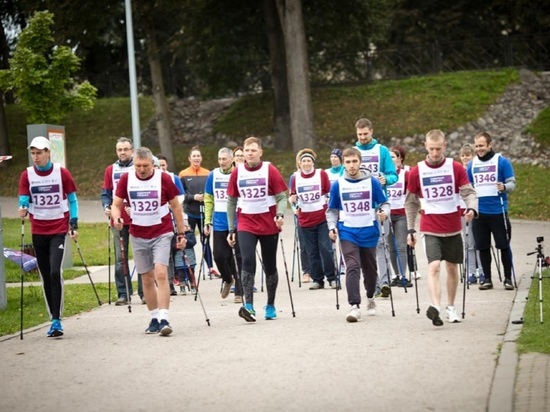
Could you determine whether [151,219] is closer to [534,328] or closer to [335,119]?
[534,328]

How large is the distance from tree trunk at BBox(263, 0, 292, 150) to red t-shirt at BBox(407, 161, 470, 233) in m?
28.5

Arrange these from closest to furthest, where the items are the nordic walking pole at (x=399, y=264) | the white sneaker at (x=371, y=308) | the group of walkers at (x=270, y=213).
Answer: the group of walkers at (x=270, y=213) < the white sneaker at (x=371, y=308) < the nordic walking pole at (x=399, y=264)

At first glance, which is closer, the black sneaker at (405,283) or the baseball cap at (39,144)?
the baseball cap at (39,144)

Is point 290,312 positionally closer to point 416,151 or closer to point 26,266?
point 26,266

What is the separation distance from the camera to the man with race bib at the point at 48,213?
13.4 meters

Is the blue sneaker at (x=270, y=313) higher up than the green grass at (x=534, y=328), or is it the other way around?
the blue sneaker at (x=270, y=313)

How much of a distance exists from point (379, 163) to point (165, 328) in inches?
197

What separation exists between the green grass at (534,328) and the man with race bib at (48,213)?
16.8ft

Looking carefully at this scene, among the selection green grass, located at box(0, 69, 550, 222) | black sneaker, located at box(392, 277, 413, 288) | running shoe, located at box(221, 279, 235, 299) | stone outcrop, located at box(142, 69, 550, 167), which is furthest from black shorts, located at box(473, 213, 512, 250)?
green grass, located at box(0, 69, 550, 222)

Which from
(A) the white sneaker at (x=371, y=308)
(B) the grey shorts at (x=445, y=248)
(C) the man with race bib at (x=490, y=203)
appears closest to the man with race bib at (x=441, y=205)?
(B) the grey shorts at (x=445, y=248)

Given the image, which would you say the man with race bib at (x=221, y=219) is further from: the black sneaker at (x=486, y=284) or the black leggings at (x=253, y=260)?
the black sneaker at (x=486, y=284)

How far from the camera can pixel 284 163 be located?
3944 cm

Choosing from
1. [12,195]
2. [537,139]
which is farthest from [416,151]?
[12,195]

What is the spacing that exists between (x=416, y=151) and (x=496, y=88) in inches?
207
